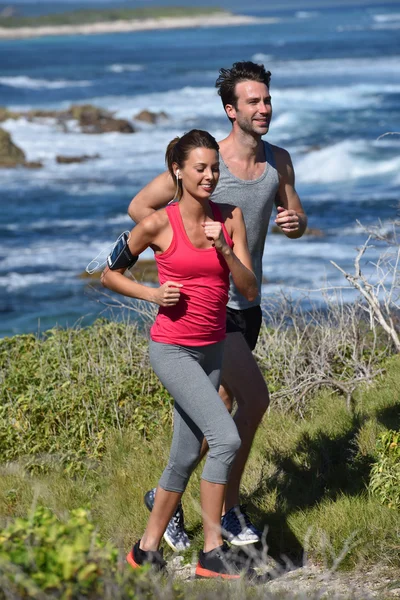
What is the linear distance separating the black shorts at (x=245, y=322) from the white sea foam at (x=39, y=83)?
209ft

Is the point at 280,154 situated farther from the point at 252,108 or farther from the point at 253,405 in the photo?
the point at 253,405

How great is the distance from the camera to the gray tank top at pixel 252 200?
4.79 m

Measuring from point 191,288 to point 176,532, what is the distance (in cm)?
138

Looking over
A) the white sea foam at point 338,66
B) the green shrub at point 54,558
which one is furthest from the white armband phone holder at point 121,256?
the white sea foam at point 338,66

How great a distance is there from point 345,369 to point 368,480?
6.53ft

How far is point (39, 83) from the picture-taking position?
71312 millimetres

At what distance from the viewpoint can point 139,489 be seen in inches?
220

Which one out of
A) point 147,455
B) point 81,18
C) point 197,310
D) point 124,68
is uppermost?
Answer: point 81,18

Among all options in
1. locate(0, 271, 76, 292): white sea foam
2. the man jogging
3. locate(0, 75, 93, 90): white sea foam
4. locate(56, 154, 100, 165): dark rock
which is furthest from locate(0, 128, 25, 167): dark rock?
A: locate(0, 75, 93, 90): white sea foam

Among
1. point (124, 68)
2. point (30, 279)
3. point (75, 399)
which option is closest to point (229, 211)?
point (75, 399)

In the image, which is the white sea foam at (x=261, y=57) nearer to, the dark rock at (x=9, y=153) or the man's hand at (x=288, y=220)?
the dark rock at (x=9, y=153)

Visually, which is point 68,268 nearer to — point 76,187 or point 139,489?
point 76,187

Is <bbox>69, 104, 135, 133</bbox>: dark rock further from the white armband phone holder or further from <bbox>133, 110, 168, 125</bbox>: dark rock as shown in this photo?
the white armband phone holder

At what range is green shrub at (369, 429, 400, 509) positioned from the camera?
4715 millimetres
